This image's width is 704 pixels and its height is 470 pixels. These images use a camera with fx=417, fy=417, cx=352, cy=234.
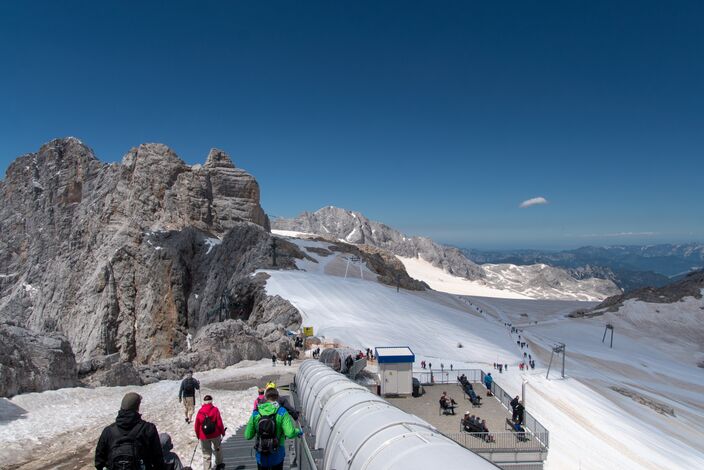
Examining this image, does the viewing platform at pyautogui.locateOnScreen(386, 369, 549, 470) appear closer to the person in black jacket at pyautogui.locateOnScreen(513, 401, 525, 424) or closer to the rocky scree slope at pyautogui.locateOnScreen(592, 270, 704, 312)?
the person in black jacket at pyautogui.locateOnScreen(513, 401, 525, 424)

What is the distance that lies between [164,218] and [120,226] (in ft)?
22.1

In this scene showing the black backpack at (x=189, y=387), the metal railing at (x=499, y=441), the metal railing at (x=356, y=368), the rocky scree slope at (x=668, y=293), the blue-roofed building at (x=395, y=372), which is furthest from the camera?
the rocky scree slope at (x=668, y=293)

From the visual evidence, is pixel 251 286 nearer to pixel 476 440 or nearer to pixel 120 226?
pixel 476 440

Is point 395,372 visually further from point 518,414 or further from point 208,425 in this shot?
point 208,425

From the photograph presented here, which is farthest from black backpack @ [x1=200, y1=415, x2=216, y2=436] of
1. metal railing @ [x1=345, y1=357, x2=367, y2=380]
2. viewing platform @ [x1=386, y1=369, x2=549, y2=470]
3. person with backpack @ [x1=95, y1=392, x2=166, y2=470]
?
metal railing @ [x1=345, y1=357, x2=367, y2=380]

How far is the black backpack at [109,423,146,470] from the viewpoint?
469 cm

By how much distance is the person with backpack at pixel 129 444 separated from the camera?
4699mm

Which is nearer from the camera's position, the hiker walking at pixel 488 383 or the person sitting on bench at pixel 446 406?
the person sitting on bench at pixel 446 406

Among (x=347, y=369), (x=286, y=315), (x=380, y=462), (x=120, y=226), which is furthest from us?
(x=120, y=226)

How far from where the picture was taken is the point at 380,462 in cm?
486

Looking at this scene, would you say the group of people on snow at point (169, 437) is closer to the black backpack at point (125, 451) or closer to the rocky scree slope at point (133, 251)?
the black backpack at point (125, 451)

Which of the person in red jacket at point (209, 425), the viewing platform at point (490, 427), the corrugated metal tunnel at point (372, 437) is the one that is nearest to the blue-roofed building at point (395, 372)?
the viewing platform at point (490, 427)

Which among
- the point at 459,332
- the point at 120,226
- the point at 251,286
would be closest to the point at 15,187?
the point at 120,226

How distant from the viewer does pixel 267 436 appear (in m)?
6.05
